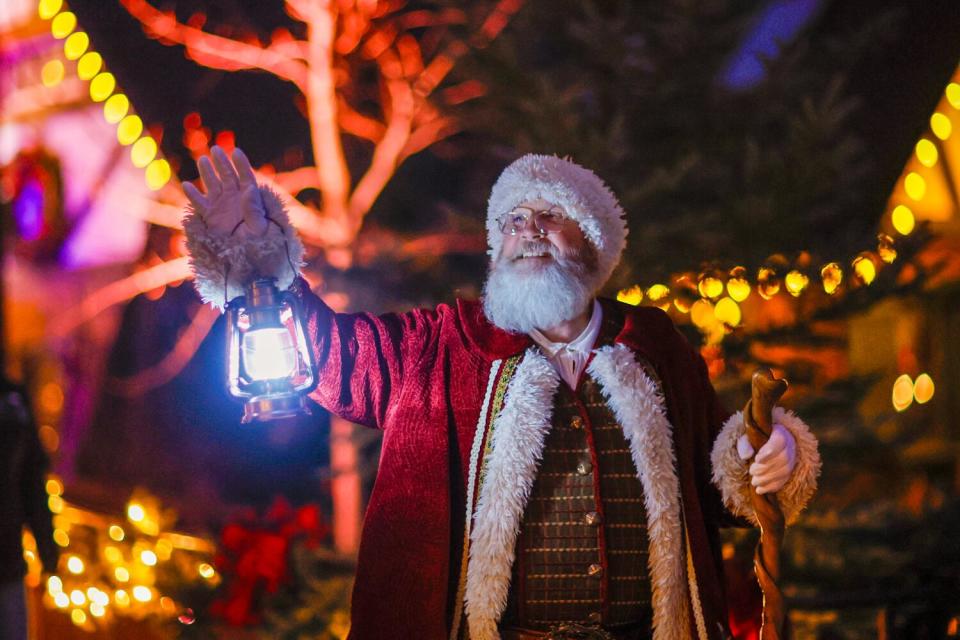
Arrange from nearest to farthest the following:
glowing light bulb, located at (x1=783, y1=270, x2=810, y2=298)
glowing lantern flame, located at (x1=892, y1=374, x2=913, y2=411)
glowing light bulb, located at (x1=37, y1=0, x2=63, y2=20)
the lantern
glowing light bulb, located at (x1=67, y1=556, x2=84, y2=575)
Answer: the lantern
glowing light bulb, located at (x1=783, y1=270, x2=810, y2=298)
glowing light bulb, located at (x1=67, y1=556, x2=84, y2=575)
glowing lantern flame, located at (x1=892, y1=374, x2=913, y2=411)
glowing light bulb, located at (x1=37, y1=0, x2=63, y2=20)

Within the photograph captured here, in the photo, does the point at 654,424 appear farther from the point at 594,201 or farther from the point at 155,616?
the point at 155,616

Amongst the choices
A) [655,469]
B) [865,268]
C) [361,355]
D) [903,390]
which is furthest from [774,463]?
[903,390]

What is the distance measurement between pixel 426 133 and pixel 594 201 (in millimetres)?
4315

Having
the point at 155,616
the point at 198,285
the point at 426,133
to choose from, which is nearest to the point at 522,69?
the point at 426,133

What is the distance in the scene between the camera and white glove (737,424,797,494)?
8.81ft

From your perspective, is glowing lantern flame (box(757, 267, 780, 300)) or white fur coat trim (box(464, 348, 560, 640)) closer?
white fur coat trim (box(464, 348, 560, 640))

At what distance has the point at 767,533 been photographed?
2707mm

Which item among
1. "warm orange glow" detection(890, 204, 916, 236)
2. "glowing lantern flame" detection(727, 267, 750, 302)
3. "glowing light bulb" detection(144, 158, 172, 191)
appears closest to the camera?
"glowing lantern flame" detection(727, 267, 750, 302)

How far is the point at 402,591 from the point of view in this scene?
2.70 metres

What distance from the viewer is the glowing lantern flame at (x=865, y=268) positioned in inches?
177

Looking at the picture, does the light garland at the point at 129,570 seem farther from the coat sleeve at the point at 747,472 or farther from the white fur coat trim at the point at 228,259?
the coat sleeve at the point at 747,472

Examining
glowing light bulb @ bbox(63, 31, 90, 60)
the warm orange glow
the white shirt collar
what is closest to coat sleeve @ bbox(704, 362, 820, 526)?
the white shirt collar

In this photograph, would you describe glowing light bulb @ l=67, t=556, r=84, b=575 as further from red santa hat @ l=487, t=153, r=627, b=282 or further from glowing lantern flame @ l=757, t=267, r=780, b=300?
glowing lantern flame @ l=757, t=267, r=780, b=300

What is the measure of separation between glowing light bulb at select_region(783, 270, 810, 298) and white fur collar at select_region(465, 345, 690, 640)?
65.8 inches
